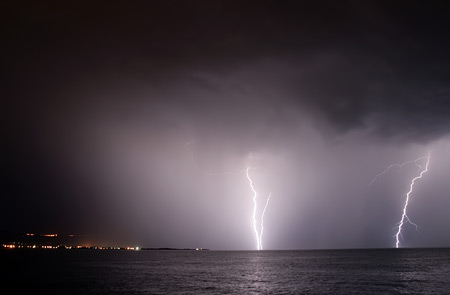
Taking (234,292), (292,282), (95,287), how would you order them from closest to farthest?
(234,292) → (95,287) → (292,282)

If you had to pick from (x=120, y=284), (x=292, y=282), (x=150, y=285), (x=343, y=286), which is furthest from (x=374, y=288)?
(x=120, y=284)

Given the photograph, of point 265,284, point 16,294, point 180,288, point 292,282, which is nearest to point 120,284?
point 180,288

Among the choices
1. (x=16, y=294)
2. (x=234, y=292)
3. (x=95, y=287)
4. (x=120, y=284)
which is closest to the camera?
(x=16, y=294)

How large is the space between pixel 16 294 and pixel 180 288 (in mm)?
19966

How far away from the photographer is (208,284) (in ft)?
194

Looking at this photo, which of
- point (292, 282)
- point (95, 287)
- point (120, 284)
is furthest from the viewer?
point (292, 282)

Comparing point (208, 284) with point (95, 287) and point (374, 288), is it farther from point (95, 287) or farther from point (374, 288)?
point (374, 288)

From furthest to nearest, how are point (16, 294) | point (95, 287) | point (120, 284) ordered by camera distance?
1. point (120, 284)
2. point (95, 287)
3. point (16, 294)

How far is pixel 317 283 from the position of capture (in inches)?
2362

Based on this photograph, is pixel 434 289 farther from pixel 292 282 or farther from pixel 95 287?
pixel 95 287

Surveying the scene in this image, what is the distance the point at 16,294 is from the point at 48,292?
3537mm

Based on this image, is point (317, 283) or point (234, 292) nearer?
point (234, 292)

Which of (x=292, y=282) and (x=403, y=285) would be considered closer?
(x=403, y=285)

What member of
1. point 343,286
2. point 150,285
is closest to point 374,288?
point 343,286
